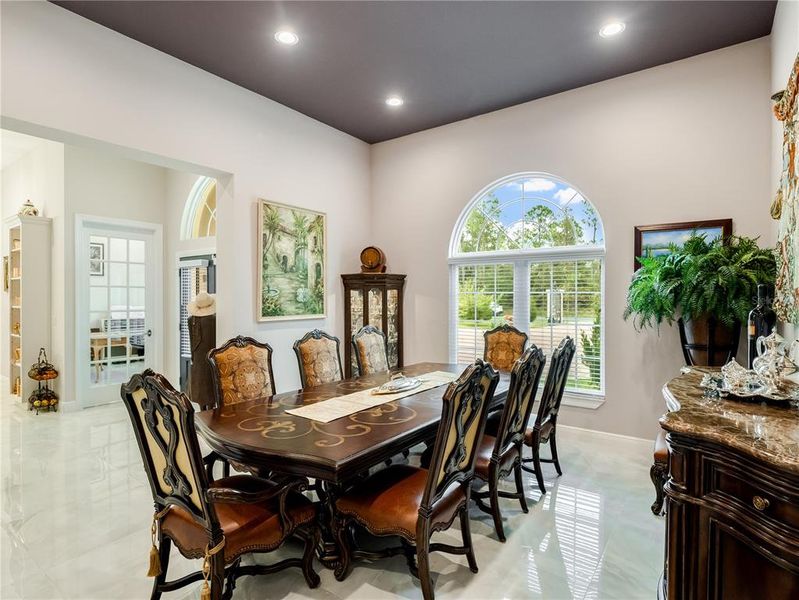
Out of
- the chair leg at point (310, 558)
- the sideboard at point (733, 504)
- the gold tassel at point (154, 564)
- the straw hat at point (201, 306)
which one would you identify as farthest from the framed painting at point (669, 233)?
the straw hat at point (201, 306)

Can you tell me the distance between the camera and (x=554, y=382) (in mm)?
2943

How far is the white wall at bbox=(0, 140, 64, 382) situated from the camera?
213 inches

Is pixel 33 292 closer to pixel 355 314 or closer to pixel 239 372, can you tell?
pixel 355 314

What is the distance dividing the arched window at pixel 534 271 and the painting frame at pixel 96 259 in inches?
183

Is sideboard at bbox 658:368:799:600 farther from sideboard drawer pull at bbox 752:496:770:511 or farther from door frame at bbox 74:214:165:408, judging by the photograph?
door frame at bbox 74:214:165:408

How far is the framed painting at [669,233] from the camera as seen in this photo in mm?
3604

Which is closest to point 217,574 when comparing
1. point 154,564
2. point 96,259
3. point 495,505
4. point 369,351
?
point 154,564

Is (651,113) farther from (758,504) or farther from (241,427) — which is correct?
(241,427)

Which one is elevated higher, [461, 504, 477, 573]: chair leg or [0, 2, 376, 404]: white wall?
[0, 2, 376, 404]: white wall

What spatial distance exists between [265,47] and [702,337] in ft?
13.6

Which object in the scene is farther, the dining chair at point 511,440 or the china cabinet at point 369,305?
the china cabinet at point 369,305

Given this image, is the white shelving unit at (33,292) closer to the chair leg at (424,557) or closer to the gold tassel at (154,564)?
the gold tassel at (154,564)

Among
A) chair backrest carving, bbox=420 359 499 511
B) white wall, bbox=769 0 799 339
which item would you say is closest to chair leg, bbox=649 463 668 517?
white wall, bbox=769 0 799 339

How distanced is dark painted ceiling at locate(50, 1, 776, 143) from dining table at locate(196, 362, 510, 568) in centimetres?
276
